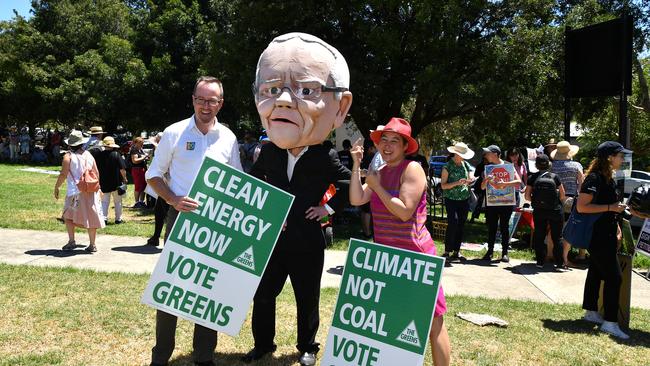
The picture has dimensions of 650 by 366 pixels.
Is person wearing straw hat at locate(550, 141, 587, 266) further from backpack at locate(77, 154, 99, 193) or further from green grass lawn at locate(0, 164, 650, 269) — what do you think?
backpack at locate(77, 154, 99, 193)

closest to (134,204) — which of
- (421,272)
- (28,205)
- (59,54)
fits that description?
(28,205)

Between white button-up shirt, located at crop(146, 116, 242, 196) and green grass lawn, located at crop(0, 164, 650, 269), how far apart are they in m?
5.29

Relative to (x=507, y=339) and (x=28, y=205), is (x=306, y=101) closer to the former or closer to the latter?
(x=507, y=339)

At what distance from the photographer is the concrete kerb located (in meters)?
6.86

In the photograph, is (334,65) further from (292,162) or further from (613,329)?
(613,329)

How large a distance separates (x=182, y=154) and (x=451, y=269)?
512cm

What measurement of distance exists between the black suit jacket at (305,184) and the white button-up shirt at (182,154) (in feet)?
1.42

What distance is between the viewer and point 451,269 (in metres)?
8.00

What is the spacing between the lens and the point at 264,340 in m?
4.28

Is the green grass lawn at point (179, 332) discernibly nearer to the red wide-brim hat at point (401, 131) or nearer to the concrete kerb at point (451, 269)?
the concrete kerb at point (451, 269)

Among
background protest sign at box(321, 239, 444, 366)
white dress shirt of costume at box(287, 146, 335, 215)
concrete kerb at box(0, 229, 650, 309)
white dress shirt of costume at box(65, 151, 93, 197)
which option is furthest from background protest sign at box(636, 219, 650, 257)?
white dress shirt of costume at box(65, 151, 93, 197)

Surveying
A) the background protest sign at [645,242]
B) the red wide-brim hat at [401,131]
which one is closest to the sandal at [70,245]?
the red wide-brim hat at [401,131]

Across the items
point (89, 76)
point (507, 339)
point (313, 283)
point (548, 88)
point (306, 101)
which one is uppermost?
point (89, 76)

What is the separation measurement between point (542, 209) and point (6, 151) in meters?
29.7
